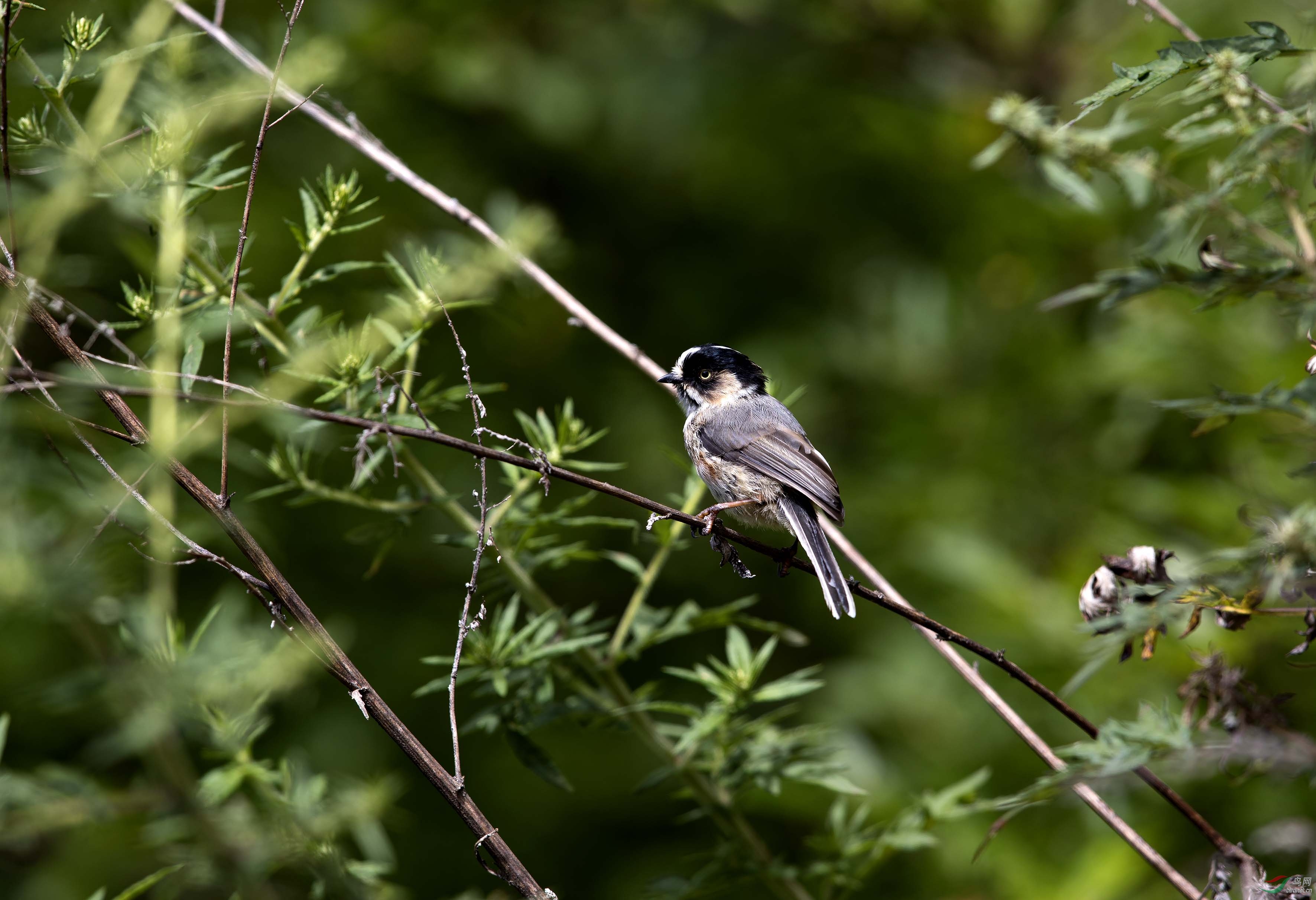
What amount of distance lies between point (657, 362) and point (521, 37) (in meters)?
2.20

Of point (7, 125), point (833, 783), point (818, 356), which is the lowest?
point (818, 356)

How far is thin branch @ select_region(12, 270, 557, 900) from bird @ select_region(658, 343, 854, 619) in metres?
1.32

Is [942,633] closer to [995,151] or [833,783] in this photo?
[833,783]

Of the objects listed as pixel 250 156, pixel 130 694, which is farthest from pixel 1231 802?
pixel 250 156

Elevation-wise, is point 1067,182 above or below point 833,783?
above

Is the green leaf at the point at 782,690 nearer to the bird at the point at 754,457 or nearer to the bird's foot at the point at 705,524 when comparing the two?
the bird at the point at 754,457

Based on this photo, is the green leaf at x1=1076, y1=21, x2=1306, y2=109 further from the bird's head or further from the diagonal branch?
the bird's head

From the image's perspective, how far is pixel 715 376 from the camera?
4.21m

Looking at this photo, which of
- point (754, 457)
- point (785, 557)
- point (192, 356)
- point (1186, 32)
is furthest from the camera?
point (754, 457)

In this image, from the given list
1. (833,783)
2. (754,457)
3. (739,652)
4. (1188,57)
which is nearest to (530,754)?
(739,652)

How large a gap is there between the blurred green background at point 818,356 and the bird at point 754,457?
0.36m

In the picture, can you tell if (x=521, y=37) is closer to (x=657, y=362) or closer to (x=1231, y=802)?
(x=657, y=362)

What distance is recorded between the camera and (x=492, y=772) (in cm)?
528

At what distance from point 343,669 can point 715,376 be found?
9.03ft
